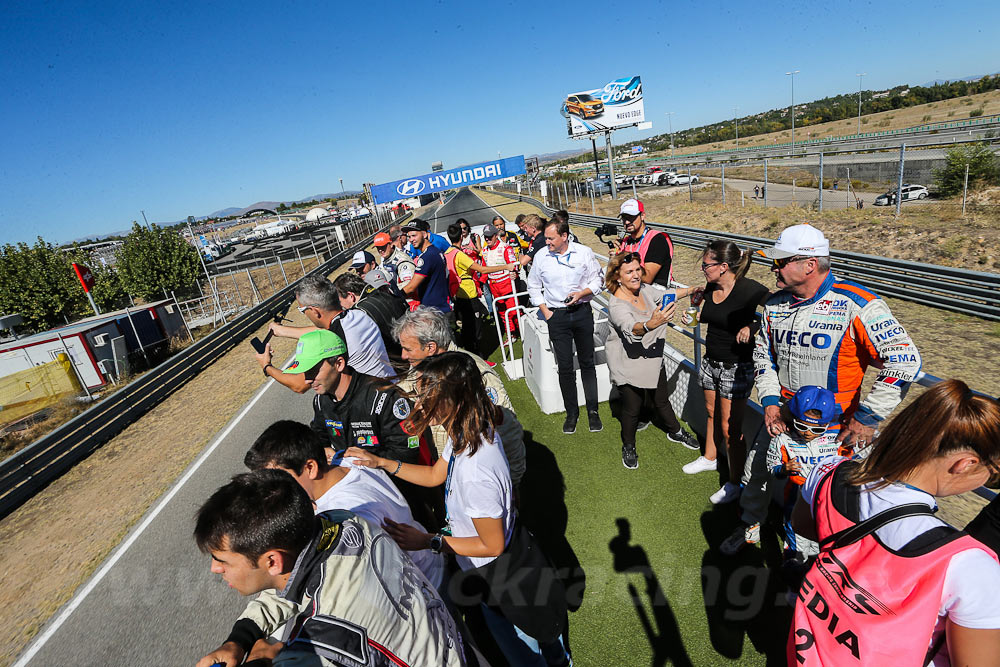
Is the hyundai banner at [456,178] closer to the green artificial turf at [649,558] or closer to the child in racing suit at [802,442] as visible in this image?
the green artificial turf at [649,558]

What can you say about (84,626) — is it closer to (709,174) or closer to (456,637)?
(456,637)

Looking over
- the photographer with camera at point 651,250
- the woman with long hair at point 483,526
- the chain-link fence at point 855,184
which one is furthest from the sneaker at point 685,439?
the chain-link fence at point 855,184

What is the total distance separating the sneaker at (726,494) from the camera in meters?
3.62

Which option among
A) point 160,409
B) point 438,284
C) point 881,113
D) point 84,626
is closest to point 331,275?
point 160,409

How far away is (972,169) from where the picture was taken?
16453 mm

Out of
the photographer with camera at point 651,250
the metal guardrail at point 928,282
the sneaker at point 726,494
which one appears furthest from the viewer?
the metal guardrail at point 928,282

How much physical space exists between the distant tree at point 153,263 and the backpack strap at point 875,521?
1285 inches

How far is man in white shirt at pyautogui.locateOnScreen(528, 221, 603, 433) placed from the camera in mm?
4480

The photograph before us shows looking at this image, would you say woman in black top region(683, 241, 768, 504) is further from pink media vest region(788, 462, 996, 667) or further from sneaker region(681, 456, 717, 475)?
pink media vest region(788, 462, 996, 667)

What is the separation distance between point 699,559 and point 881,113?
8698 centimetres

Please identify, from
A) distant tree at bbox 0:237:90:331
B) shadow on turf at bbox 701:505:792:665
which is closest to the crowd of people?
shadow on turf at bbox 701:505:792:665

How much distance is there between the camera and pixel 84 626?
392 centimetres

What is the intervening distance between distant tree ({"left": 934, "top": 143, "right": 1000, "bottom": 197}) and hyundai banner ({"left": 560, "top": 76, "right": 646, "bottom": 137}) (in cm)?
2333

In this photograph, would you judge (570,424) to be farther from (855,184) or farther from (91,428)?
(855,184)
